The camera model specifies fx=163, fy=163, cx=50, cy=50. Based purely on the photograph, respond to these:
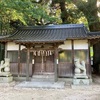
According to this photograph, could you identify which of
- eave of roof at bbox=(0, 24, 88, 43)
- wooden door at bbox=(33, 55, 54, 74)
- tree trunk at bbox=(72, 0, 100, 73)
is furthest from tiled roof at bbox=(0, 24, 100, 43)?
tree trunk at bbox=(72, 0, 100, 73)

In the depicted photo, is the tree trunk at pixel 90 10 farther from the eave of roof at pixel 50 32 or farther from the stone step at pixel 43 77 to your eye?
the stone step at pixel 43 77

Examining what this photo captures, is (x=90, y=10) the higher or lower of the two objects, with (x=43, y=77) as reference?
higher

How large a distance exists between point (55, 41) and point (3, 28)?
29.9ft

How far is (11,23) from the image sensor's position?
1748cm

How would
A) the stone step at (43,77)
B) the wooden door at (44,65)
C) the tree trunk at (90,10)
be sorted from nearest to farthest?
the stone step at (43,77), the wooden door at (44,65), the tree trunk at (90,10)

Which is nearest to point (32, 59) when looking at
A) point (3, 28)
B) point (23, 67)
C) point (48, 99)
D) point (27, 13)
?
point (23, 67)

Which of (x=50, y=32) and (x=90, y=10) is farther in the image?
(x=90, y=10)

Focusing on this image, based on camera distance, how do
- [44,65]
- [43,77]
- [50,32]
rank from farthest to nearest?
[50,32], [44,65], [43,77]

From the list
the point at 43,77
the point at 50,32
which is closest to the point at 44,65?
the point at 43,77

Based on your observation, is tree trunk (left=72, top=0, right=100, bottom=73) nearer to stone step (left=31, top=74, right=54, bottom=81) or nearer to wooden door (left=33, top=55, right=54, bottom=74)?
wooden door (left=33, top=55, right=54, bottom=74)

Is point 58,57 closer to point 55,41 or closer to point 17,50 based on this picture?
point 55,41

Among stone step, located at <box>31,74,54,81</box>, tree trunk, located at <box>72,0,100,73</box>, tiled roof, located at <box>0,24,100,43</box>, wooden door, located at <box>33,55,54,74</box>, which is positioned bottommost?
stone step, located at <box>31,74,54,81</box>

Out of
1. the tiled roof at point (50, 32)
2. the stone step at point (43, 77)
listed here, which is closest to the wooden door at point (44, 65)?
the stone step at point (43, 77)

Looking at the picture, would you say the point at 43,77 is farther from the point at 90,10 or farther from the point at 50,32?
the point at 90,10
